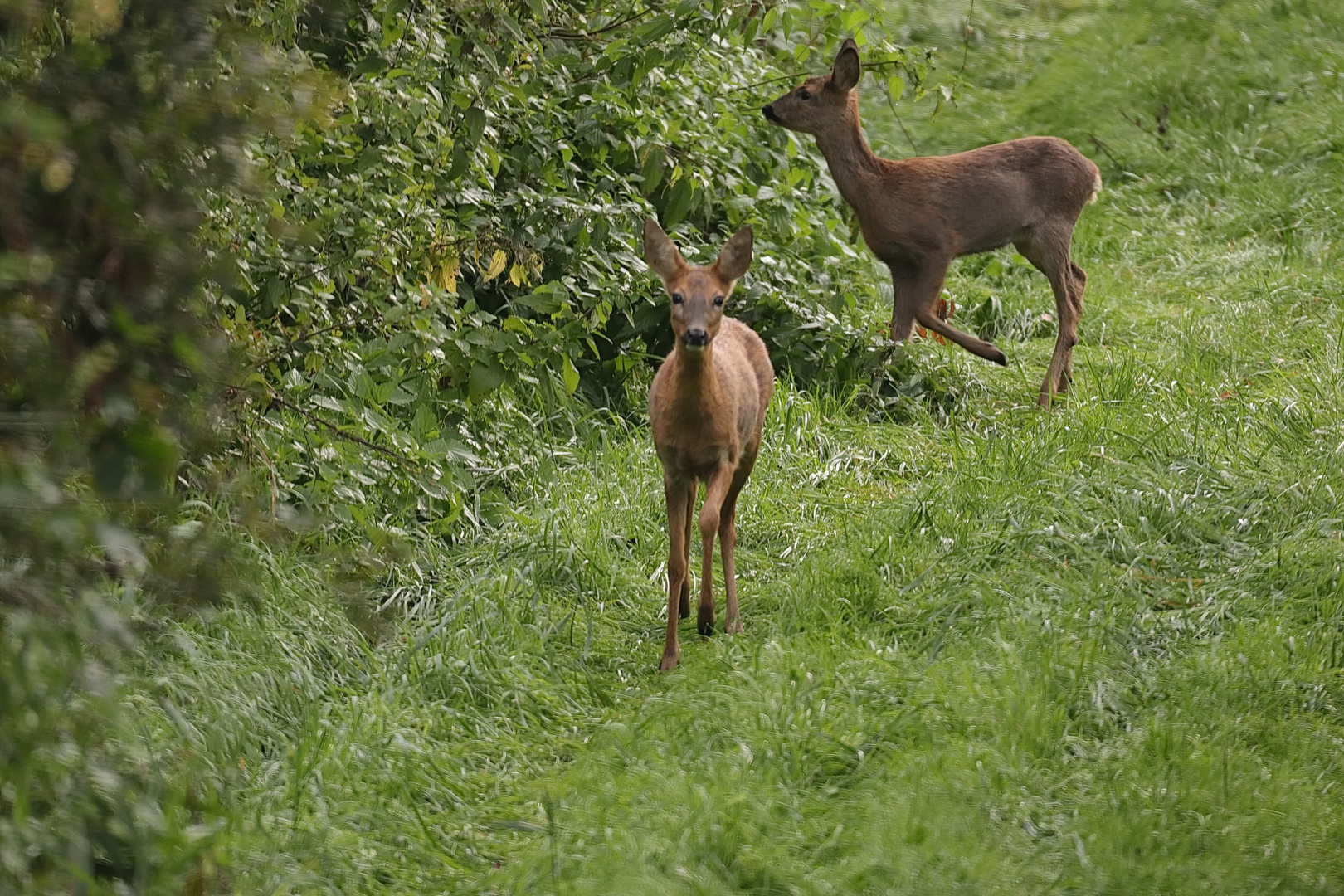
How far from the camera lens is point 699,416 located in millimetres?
5328

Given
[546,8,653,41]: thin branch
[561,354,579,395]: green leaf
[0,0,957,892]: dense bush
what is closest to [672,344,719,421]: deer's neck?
[0,0,957,892]: dense bush

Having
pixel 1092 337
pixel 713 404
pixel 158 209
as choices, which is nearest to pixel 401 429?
pixel 713 404

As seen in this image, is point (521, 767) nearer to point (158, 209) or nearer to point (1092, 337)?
point (158, 209)

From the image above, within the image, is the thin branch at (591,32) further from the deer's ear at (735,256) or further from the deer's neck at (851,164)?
the deer's ear at (735,256)

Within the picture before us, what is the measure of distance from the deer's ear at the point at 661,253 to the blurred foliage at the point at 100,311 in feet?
9.40

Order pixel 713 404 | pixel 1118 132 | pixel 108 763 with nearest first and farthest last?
pixel 108 763
pixel 713 404
pixel 1118 132

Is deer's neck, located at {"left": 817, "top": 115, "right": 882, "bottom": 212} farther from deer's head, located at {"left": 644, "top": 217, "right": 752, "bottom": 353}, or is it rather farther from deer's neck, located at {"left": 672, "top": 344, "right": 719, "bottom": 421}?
deer's neck, located at {"left": 672, "top": 344, "right": 719, "bottom": 421}

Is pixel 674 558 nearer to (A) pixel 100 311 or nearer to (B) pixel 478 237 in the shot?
(B) pixel 478 237

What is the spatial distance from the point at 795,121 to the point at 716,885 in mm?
5519

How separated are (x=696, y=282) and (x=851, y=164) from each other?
320 cm

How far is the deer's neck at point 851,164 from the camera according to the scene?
8.28m

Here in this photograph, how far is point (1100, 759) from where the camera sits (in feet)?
13.5

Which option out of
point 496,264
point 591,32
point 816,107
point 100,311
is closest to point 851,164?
point 816,107

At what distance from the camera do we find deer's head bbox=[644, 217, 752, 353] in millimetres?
5234
